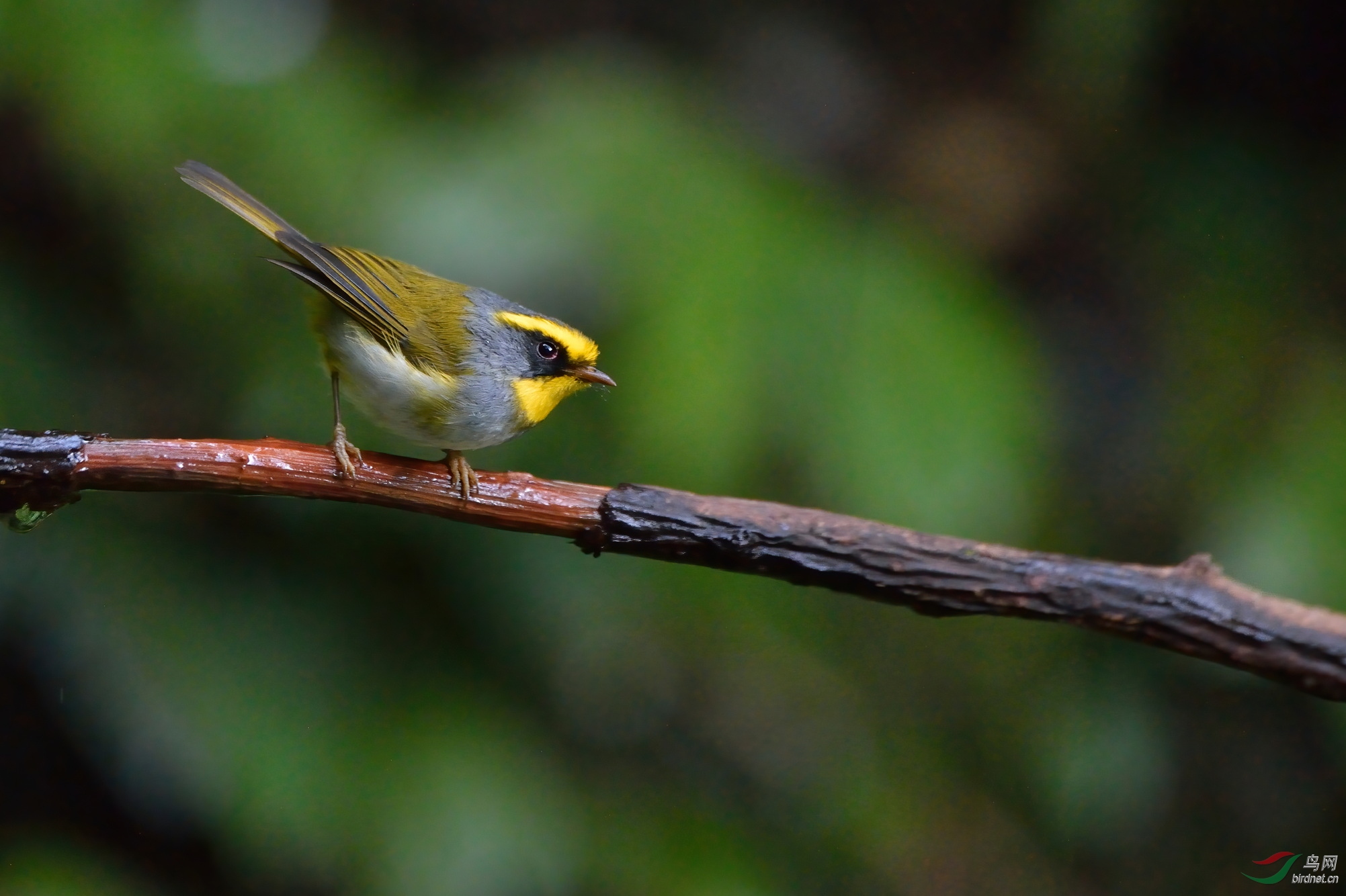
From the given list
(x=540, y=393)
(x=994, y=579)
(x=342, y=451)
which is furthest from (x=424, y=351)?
(x=994, y=579)

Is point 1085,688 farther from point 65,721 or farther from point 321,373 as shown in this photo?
point 65,721

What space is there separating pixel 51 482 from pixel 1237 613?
1945mm

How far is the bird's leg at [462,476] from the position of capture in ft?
6.13

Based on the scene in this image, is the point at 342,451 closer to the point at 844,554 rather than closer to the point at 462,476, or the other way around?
the point at 462,476

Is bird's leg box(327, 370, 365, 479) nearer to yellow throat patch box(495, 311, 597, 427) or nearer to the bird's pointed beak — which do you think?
yellow throat patch box(495, 311, 597, 427)

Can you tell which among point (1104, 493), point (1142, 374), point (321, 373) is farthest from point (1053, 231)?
point (321, 373)

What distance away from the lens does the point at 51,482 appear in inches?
66.9

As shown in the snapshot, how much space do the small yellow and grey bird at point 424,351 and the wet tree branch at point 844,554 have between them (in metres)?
0.28

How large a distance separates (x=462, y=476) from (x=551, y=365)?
39 cm

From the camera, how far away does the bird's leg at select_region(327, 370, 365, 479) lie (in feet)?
6.01

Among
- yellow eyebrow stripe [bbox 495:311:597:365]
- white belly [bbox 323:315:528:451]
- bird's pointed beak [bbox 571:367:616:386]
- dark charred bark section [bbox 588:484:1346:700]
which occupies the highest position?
yellow eyebrow stripe [bbox 495:311:597:365]

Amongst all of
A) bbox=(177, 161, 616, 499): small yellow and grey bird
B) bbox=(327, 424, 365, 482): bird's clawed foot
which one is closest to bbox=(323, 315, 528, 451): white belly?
bbox=(177, 161, 616, 499): small yellow and grey bird

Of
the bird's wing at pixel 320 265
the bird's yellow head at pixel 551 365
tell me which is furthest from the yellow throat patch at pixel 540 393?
the bird's wing at pixel 320 265

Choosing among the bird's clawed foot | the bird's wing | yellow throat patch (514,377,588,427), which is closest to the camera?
the bird's clawed foot
